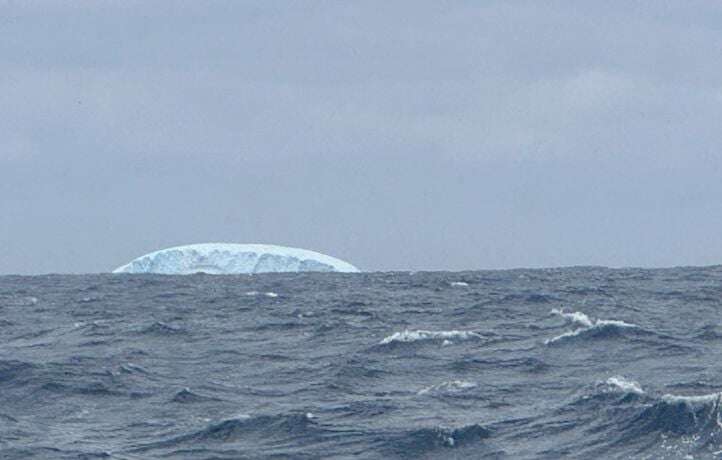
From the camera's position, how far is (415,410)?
63.8ft

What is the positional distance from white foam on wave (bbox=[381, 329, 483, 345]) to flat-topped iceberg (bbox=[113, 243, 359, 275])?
79.0m

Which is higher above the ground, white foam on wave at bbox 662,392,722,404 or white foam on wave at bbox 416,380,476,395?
white foam on wave at bbox 662,392,722,404

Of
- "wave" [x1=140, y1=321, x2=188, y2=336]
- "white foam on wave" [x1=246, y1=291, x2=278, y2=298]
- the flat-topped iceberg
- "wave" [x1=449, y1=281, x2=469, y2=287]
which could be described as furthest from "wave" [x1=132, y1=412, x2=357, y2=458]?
the flat-topped iceberg

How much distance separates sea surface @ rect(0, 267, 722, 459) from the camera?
17125 mm

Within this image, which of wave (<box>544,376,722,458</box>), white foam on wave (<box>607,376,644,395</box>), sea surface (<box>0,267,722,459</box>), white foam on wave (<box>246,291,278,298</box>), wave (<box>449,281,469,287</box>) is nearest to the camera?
wave (<box>544,376,722,458</box>)

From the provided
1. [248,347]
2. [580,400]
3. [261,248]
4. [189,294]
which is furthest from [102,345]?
[261,248]

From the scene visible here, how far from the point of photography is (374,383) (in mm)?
22516

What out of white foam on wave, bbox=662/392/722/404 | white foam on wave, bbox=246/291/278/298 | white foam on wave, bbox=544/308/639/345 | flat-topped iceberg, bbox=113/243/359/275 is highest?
flat-topped iceberg, bbox=113/243/359/275

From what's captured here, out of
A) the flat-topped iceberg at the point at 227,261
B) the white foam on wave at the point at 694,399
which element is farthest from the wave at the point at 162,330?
the flat-topped iceberg at the point at 227,261

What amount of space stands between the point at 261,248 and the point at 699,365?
89.3 meters

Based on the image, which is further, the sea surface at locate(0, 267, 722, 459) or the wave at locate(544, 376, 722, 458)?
the sea surface at locate(0, 267, 722, 459)

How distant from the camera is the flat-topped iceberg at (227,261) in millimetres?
108812

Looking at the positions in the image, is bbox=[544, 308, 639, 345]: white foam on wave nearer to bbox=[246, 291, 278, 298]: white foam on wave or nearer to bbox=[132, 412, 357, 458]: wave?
bbox=[132, 412, 357, 458]: wave

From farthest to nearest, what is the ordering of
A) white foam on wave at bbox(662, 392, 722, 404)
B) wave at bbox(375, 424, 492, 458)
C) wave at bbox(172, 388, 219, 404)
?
wave at bbox(172, 388, 219, 404) → white foam on wave at bbox(662, 392, 722, 404) → wave at bbox(375, 424, 492, 458)
